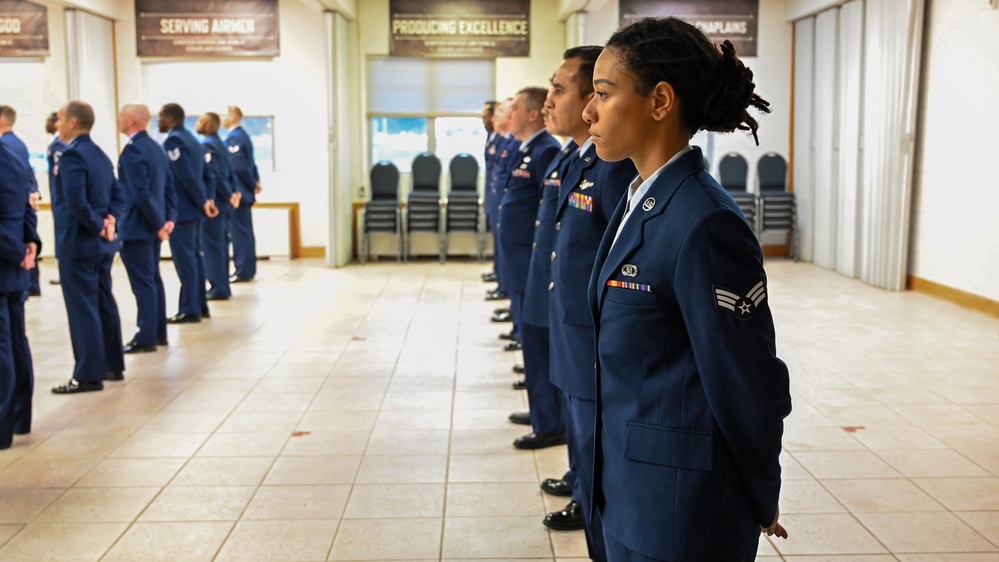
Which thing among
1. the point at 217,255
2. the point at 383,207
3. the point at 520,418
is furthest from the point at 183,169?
the point at 520,418

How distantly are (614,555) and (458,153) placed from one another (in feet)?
39.3

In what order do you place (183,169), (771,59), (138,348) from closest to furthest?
(138,348) → (183,169) → (771,59)

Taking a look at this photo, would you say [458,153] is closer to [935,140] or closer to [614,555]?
[935,140]

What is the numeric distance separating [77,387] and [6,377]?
119 cm

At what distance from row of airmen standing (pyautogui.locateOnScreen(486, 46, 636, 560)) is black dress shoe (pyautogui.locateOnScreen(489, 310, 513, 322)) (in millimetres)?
3248

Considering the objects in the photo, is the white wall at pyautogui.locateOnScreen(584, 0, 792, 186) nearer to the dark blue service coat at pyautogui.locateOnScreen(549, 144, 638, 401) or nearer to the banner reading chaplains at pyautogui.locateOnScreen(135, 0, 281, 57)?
the banner reading chaplains at pyautogui.locateOnScreen(135, 0, 281, 57)

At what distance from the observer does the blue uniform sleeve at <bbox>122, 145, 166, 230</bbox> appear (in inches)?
282

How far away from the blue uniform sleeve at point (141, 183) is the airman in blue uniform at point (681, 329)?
5897mm

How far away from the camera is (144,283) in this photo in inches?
286

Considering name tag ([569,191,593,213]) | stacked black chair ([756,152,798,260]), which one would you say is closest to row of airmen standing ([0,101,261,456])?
name tag ([569,191,593,213])

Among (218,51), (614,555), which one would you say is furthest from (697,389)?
(218,51)

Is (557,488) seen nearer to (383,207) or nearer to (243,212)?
(243,212)

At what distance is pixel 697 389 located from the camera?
66.1 inches

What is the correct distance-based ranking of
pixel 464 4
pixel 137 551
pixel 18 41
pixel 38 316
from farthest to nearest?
pixel 464 4, pixel 18 41, pixel 38 316, pixel 137 551
